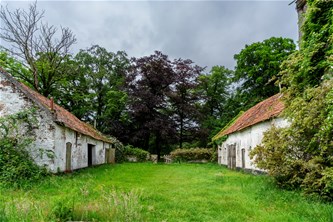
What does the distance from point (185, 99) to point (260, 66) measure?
12222 mm

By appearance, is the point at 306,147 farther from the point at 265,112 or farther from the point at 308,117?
the point at 265,112

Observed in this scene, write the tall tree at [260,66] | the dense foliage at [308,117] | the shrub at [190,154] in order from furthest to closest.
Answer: the shrub at [190,154], the tall tree at [260,66], the dense foliage at [308,117]

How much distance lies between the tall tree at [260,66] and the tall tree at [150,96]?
931cm

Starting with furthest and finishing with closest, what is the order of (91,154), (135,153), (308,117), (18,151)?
(135,153)
(91,154)
(18,151)
(308,117)

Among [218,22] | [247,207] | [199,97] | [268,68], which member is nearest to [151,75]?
[199,97]

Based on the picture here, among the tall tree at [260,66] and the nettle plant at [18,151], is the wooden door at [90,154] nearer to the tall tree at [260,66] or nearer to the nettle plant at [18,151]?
the nettle plant at [18,151]

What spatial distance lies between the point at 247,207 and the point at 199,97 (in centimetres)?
3402

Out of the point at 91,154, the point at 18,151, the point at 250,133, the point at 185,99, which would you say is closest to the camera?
the point at 18,151

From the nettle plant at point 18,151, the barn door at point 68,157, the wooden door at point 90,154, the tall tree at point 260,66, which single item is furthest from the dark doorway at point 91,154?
the tall tree at point 260,66

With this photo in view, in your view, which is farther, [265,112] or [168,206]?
[265,112]

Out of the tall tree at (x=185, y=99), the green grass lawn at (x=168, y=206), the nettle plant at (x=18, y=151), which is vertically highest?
the tall tree at (x=185, y=99)

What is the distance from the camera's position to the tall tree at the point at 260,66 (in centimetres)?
3203

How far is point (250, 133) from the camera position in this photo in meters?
18.2

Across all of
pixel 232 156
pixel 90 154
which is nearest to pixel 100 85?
pixel 90 154
